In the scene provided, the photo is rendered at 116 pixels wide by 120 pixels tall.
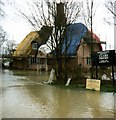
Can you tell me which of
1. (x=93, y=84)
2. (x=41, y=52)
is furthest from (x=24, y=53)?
(x=93, y=84)

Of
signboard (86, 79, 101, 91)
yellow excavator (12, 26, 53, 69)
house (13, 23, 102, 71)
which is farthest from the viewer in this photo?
yellow excavator (12, 26, 53, 69)

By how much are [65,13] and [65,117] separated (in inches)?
685

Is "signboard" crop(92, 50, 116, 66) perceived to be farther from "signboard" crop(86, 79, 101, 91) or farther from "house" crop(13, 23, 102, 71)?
"house" crop(13, 23, 102, 71)

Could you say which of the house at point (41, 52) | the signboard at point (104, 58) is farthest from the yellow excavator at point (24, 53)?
the signboard at point (104, 58)

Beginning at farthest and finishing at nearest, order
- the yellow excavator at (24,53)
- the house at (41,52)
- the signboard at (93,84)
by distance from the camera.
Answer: the yellow excavator at (24,53) < the house at (41,52) < the signboard at (93,84)

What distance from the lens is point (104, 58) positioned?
21.6m

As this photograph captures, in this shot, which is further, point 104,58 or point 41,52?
point 41,52

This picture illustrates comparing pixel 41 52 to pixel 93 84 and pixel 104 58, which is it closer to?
pixel 104 58

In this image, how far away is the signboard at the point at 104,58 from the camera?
20.9m

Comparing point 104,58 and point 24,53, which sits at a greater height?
point 24,53

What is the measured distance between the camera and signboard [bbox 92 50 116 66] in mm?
20922

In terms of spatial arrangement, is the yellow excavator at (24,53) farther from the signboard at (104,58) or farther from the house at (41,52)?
the signboard at (104,58)

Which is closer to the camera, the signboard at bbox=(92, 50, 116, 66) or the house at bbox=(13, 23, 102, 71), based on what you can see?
the signboard at bbox=(92, 50, 116, 66)

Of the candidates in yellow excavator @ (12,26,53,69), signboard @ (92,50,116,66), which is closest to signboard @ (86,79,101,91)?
signboard @ (92,50,116,66)
